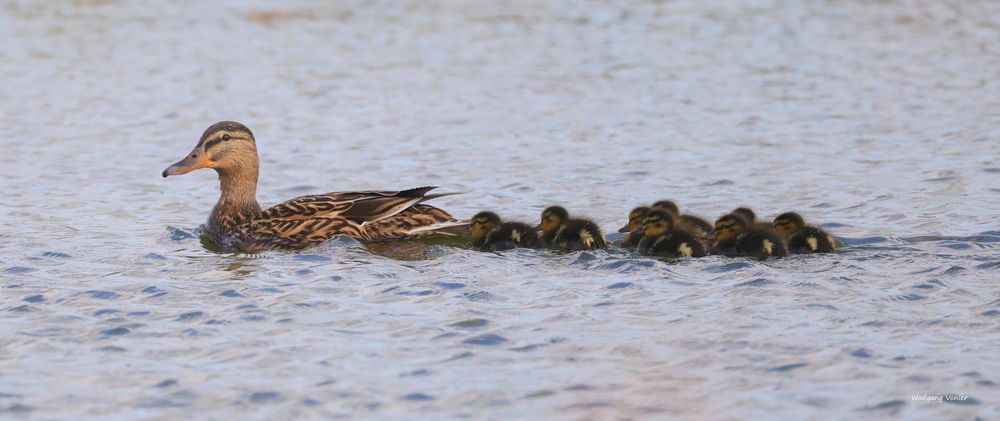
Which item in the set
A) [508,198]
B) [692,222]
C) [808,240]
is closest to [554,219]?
[692,222]

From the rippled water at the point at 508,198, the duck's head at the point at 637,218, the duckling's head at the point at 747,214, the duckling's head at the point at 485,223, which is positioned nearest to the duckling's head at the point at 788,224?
the duckling's head at the point at 747,214

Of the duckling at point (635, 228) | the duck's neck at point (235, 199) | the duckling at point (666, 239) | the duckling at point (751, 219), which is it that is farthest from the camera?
the duck's neck at point (235, 199)

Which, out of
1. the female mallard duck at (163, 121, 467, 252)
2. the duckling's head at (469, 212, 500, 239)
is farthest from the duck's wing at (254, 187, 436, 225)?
the duckling's head at (469, 212, 500, 239)

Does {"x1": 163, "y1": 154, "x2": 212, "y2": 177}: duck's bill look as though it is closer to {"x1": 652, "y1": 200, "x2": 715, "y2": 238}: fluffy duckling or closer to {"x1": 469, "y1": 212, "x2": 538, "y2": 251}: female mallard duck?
{"x1": 469, "y1": 212, "x2": 538, "y2": 251}: female mallard duck

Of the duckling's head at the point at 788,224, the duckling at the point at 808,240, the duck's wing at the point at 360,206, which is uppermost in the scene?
the duck's wing at the point at 360,206

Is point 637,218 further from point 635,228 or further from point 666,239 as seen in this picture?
point 666,239

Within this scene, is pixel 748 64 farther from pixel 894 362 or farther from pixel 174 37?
pixel 894 362

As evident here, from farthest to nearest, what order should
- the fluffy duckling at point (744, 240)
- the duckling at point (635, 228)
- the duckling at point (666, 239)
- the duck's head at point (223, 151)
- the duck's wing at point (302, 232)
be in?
the duck's head at point (223, 151), the duck's wing at point (302, 232), the duckling at point (635, 228), the duckling at point (666, 239), the fluffy duckling at point (744, 240)

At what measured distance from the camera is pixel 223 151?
1027 centimetres

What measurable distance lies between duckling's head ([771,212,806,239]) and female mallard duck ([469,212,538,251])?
1.49 meters

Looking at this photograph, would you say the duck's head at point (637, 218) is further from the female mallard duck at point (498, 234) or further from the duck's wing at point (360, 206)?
the duck's wing at point (360, 206)

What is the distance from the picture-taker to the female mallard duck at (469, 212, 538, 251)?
30.4ft

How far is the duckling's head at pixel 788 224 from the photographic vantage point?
9.15 m

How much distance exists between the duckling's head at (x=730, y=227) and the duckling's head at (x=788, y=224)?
287mm
